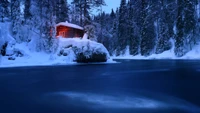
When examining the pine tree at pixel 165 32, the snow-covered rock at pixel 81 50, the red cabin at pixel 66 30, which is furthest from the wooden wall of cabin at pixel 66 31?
the pine tree at pixel 165 32

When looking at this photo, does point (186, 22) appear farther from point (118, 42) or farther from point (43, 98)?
point (43, 98)

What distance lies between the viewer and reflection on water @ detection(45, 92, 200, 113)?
623cm

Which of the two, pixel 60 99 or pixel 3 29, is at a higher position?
pixel 3 29

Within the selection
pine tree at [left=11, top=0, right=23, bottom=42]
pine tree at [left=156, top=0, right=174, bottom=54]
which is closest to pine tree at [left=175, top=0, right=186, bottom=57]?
pine tree at [left=156, top=0, right=174, bottom=54]

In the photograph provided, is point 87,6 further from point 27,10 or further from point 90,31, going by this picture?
point 27,10

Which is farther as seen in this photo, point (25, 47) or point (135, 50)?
point (135, 50)

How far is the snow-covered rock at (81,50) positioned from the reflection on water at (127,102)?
68.8 feet

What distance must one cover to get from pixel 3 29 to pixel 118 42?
1642 inches

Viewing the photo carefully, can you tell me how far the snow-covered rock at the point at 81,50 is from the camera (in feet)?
94.5

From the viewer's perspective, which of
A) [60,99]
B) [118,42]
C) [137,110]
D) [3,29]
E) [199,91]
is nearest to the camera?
[137,110]

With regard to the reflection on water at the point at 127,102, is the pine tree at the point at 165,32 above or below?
above

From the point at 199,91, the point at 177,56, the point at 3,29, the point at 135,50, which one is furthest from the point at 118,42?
A: the point at 199,91

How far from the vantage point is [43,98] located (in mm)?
7496

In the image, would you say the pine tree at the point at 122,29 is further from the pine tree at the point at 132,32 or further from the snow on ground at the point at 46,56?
the snow on ground at the point at 46,56
